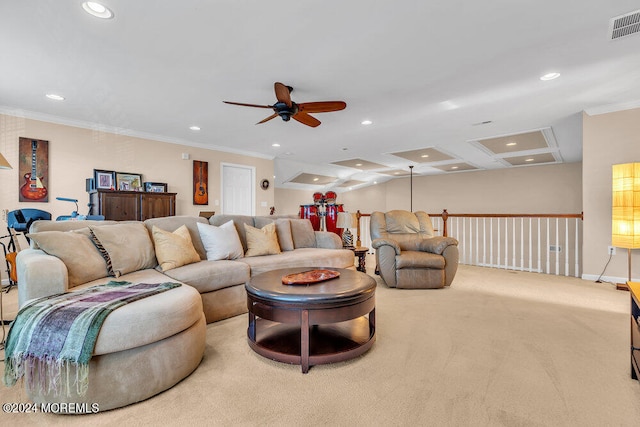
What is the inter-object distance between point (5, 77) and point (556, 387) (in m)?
5.41

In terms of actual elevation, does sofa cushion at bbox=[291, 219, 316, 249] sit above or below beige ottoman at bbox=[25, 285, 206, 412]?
above

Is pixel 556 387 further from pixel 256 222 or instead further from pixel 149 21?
pixel 149 21

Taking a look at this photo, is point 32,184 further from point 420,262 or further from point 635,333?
point 635,333

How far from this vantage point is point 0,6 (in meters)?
2.00

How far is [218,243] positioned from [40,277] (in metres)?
1.42

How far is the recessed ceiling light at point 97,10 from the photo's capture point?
1.98 m

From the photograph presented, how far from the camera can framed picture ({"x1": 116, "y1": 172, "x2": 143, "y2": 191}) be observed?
4.78m

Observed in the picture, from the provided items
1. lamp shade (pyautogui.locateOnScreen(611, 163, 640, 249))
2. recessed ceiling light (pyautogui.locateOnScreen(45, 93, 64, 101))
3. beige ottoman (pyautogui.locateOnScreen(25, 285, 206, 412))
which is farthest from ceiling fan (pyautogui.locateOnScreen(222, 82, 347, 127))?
lamp shade (pyautogui.locateOnScreen(611, 163, 640, 249))

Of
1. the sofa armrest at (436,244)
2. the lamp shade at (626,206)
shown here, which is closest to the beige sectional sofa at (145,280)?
the sofa armrest at (436,244)

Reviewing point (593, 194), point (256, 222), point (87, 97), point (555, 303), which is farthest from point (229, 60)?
point (593, 194)

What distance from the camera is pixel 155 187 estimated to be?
5.11 m

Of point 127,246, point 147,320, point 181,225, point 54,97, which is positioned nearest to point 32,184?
point 54,97

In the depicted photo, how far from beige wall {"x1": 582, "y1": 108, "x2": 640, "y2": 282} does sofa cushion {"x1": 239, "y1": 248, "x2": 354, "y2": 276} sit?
337 cm

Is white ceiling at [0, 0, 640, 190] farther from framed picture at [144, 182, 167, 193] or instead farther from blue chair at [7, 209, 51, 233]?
blue chair at [7, 209, 51, 233]
